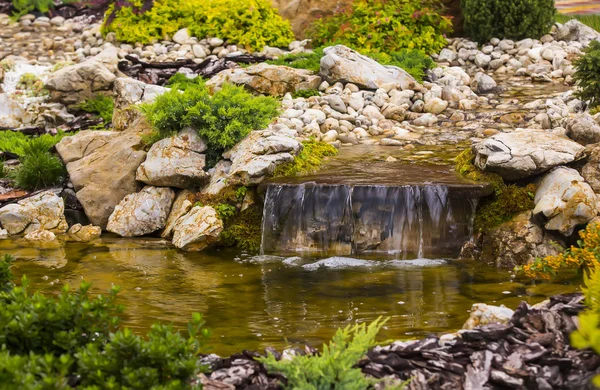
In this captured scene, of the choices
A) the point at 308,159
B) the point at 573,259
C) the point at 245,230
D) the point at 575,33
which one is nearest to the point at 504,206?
the point at 573,259

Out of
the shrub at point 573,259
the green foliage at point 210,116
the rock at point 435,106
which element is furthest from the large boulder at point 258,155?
the rock at point 435,106

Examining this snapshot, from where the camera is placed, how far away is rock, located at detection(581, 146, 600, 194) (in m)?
9.43

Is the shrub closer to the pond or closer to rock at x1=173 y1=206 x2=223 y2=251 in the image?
the pond

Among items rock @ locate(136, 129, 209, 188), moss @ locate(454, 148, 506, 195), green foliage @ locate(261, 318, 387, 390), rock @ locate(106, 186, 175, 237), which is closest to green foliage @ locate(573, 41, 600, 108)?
moss @ locate(454, 148, 506, 195)

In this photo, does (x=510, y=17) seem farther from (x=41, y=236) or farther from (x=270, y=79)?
(x=41, y=236)

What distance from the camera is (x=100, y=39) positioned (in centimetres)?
2045

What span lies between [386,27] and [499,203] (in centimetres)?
910

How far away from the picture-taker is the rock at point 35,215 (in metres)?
10.9

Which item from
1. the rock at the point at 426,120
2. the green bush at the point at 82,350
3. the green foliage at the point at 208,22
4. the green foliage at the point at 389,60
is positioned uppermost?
the green foliage at the point at 208,22

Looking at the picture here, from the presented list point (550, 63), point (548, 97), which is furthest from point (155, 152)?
point (550, 63)

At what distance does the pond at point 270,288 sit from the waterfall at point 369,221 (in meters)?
0.32

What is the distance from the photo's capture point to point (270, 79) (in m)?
14.8

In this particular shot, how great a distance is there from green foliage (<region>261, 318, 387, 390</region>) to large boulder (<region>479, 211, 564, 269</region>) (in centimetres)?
432

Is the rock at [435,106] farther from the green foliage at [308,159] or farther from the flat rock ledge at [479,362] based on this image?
the flat rock ledge at [479,362]
